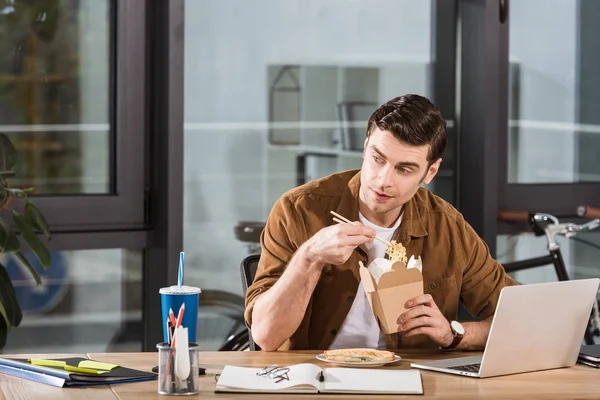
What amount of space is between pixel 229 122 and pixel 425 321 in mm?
1678

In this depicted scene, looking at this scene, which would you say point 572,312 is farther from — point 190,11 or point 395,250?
point 190,11

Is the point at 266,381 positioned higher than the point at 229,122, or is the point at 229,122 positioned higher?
the point at 229,122

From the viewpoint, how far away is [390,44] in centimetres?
399

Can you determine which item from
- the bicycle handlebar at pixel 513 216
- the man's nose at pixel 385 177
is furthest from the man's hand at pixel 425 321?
the bicycle handlebar at pixel 513 216

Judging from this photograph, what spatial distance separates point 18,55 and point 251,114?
882 mm

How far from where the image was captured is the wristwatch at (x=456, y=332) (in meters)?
2.38

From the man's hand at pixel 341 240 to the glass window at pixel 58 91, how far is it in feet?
5.13

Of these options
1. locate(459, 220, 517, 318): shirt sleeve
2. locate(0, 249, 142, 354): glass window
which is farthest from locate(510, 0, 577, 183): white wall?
locate(0, 249, 142, 354): glass window

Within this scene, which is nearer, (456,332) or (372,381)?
(372,381)

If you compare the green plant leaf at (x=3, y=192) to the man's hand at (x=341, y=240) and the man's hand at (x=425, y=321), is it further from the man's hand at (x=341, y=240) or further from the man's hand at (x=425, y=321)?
the man's hand at (x=425, y=321)

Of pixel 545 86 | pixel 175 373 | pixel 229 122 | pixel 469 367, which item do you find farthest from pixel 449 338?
pixel 545 86

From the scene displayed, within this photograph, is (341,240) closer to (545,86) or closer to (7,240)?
(7,240)

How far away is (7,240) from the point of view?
10.1ft

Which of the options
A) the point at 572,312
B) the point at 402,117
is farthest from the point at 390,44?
the point at 572,312
